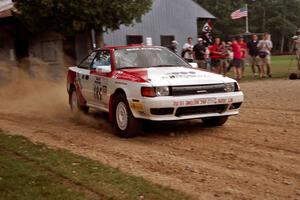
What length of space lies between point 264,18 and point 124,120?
235 feet

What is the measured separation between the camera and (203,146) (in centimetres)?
732

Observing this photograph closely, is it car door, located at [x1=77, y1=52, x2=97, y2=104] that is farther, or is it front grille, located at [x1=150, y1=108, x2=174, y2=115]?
car door, located at [x1=77, y1=52, x2=97, y2=104]

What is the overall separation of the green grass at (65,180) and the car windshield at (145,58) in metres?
2.46

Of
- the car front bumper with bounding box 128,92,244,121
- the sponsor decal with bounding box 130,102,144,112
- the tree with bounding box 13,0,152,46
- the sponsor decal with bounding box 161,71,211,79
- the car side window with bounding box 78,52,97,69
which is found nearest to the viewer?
the car front bumper with bounding box 128,92,244,121

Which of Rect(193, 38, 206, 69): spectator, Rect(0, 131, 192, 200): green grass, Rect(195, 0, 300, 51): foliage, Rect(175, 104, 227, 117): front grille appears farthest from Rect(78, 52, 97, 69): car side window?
Rect(195, 0, 300, 51): foliage

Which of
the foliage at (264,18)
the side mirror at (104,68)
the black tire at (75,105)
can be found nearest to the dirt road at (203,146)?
the black tire at (75,105)

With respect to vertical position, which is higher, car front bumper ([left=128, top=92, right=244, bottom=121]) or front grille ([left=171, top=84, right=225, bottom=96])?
front grille ([left=171, top=84, right=225, bottom=96])

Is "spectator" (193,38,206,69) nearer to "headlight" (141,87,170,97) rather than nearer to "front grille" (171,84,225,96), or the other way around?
"front grille" (171,84,225,96)

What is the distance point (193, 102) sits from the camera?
307 inches

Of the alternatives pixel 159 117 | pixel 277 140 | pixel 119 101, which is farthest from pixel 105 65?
pixel 277 140

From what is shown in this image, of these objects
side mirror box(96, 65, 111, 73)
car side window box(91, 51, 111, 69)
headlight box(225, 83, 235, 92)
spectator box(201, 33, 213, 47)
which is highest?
spectator box(201, 33, 213, 47)

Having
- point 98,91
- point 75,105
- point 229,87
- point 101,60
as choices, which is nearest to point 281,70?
point 75,105

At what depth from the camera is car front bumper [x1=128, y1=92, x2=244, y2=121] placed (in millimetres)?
7629

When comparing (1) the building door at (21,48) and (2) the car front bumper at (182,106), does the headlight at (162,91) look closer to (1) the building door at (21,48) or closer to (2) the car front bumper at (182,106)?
(2) the car front bumper at (182,106)
